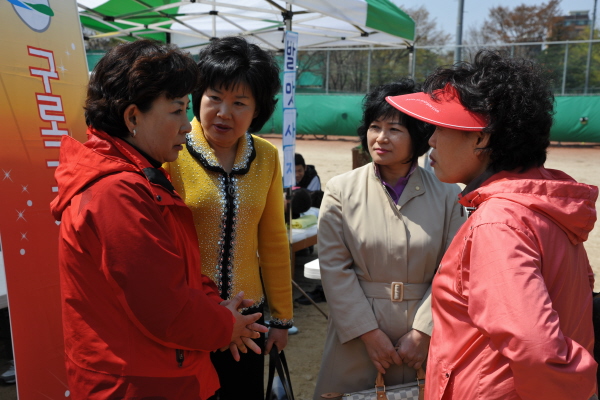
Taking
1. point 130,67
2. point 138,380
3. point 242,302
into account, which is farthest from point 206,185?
point 138,380

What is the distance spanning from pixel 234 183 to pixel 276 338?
637mm

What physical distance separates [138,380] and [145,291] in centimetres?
25

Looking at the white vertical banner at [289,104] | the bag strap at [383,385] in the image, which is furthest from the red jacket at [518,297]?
the white vertical banner at [289,104]

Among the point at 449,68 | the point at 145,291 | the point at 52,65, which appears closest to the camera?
the point at 145,291

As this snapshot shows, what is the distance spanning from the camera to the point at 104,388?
1314mm

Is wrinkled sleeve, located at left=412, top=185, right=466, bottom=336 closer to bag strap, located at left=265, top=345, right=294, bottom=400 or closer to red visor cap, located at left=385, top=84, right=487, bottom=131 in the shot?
bag strap, located at left=265, top=345, right=294, bottom=400

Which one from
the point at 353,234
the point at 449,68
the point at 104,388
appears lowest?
the point at 104,388

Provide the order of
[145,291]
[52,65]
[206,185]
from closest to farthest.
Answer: [145,291]
[206,185]
[52,65]

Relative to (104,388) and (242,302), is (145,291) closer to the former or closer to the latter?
(104,388)

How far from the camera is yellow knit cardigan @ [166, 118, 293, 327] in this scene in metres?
1.86

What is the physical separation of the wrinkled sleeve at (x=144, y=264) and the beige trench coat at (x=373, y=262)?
2.90 feet

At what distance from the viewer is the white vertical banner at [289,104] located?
4203 mm

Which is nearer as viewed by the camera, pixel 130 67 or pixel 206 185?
pixel 130 67

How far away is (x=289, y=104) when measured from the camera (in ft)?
14.1
